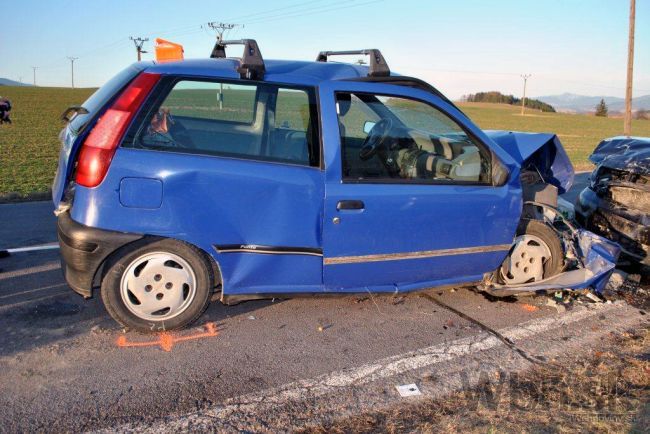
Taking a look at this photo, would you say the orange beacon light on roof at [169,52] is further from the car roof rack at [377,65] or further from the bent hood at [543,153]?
the bent hood at [543,153]

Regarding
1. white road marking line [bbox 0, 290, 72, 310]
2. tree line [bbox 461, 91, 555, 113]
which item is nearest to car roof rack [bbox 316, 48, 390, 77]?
white road marking line [bbox 0, 290, 72, 310]

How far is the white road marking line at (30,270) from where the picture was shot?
4.52 metres

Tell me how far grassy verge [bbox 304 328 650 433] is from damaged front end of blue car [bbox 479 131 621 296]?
1.01 meters

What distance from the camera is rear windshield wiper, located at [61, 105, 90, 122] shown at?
3.81 m

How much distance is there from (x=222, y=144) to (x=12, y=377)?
178cm

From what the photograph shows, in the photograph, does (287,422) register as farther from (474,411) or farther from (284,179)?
(284,179)

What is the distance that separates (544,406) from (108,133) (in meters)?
2.91

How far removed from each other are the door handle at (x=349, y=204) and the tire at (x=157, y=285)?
3.05ft

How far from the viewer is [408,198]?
377 cm

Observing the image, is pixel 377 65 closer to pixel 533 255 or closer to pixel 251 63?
pixel 251 63

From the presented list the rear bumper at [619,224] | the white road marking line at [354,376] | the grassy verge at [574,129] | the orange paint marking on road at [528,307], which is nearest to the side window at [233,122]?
the white road marking line at [354,376]

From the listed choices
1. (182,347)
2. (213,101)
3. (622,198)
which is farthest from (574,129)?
(182,347)

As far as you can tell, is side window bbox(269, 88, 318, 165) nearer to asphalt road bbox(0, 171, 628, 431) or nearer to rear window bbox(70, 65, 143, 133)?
rear window bbox(70, 65, 143, 133)

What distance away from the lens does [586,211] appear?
19.2ft
